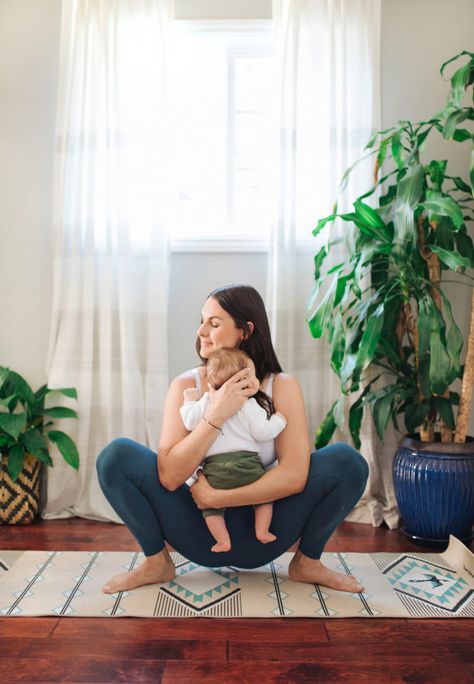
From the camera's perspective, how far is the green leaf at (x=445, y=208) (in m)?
2.58

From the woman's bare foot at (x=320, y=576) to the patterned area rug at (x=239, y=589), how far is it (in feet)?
0.07

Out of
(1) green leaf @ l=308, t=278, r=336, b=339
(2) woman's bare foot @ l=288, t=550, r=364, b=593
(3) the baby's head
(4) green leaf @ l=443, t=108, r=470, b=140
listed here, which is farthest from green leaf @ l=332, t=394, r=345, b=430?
(4) green leaf @ l=443, t=108, r=470, b=140

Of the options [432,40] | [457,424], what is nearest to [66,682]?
[457,424]

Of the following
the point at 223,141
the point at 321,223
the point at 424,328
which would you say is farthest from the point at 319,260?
the point at 223,141

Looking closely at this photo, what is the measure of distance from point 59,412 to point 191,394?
1.05 metres

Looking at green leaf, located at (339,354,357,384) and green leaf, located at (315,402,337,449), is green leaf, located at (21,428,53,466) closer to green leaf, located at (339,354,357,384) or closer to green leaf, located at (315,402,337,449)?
green leaf, located at (315,402,337,449)

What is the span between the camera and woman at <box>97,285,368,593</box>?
7.34ft

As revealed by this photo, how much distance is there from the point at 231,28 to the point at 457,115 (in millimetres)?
1162

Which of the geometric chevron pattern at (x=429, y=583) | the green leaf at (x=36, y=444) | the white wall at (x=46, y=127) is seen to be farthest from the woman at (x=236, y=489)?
the white wall at (x=46, y=127)

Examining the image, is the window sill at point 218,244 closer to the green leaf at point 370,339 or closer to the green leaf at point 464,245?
the green leaf at point 370,339

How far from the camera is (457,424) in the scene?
2.97 metres

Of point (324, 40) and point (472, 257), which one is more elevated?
point (324, 40)

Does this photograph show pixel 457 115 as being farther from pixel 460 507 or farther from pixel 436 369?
pixel 460 507

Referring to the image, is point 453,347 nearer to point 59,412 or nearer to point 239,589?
point 239,589
